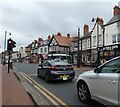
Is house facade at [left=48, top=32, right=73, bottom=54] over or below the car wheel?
over

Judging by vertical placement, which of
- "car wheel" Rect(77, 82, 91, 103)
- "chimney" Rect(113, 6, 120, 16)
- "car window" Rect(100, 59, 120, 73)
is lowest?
"car wheel" Rect(77, 82, 91, 103)

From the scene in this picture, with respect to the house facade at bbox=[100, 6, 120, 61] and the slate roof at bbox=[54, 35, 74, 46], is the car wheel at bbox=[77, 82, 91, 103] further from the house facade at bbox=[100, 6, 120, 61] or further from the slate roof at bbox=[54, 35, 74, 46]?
the slate roof at bbox=[54, 35, 74, 46]

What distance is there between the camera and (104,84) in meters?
5.17

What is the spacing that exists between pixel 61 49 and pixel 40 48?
1728cm

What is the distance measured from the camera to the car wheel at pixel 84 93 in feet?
20.4

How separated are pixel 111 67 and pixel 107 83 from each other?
1.78 ft

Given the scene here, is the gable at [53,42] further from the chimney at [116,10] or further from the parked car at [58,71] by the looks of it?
the parked car at [58,71]

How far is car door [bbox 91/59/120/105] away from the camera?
189 inches

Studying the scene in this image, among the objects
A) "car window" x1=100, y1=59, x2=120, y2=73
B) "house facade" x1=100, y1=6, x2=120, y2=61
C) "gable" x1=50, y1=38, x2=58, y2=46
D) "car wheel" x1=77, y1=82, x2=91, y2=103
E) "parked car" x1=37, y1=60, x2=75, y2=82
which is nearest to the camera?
"car window" x1=100, y1=59, x2=120, y2=73

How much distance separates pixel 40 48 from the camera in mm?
71188

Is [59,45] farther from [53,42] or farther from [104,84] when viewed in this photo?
[104,84]

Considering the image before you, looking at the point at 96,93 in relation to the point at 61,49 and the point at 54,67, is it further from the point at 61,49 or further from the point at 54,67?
the point at 61,49

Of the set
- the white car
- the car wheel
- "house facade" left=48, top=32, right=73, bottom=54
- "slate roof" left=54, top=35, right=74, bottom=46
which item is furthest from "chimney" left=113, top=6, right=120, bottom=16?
the white car

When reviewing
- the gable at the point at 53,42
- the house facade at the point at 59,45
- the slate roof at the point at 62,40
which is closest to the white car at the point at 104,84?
the house facade at the point at 59,45
